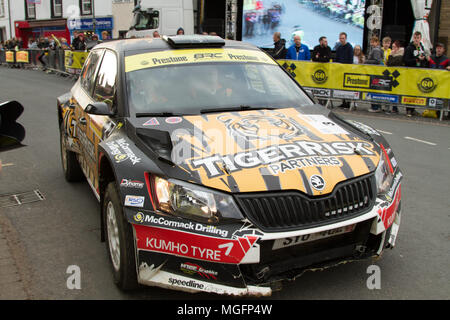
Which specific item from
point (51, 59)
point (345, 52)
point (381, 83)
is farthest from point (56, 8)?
point (381, 83)

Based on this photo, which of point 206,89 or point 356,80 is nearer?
point 206,89

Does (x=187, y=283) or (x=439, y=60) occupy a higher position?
(x=439, y=60)

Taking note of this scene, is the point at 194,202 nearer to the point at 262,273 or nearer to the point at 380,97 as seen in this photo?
the point at 262,273

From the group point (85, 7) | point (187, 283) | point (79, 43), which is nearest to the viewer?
point (187, 283)

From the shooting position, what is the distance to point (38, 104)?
14.4m

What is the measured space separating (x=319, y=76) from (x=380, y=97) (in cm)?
196

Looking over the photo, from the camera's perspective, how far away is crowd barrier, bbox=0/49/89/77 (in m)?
22.1

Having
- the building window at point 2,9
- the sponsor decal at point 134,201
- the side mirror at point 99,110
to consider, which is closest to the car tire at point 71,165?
the side mirror at point 99,110

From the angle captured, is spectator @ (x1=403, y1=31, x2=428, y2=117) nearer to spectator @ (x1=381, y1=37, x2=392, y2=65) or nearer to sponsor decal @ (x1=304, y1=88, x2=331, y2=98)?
spectator @ (x1=381, y1=37, x2=392, y2=65)

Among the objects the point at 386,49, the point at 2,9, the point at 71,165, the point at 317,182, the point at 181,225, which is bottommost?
the point at 71,165

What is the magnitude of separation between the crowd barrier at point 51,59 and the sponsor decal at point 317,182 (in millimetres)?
18851

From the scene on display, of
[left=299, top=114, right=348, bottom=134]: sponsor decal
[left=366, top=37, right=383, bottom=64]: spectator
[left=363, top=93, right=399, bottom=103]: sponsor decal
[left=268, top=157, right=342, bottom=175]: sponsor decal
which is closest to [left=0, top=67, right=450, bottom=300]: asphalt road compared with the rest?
[left=268, top=157, right=342, bottom=175]: sponsor decal

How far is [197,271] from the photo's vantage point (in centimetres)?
324

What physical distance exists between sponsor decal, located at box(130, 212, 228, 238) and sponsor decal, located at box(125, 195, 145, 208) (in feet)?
0.21
